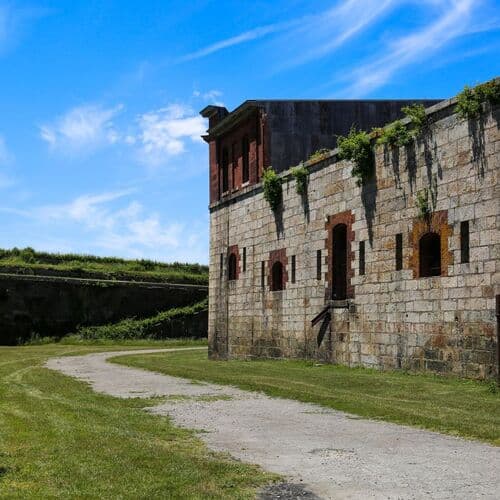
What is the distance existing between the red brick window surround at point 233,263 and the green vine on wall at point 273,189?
3.34 meters

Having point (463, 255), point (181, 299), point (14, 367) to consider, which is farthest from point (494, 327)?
point (181, 299)

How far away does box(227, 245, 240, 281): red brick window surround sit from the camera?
27.0m

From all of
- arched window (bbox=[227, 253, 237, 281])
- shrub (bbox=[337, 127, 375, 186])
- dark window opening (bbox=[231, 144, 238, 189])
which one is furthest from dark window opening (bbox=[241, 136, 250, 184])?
shrub (bbox=[337, 127, 375, 186])

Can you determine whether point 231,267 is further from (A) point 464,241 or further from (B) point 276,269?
(A) point 464,241

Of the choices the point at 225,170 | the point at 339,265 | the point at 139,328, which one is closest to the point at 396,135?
the point at 339,265

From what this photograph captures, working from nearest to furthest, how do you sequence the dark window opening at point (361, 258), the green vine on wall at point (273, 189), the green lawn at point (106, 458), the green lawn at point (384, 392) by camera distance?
the green lawn at point (106, 458) → the green lawn at point (384, 392) → the dark window opening at point (361, 258) → the green vine on wall at point (273, 189)

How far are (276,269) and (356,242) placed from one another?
206 inches

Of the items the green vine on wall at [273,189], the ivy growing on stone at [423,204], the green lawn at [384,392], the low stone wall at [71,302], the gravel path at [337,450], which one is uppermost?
the green vine on wall at [273,189]

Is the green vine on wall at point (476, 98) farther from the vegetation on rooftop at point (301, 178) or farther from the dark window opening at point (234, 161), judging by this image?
the dark window opening at point (234, 161)

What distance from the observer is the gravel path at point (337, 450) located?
614cm

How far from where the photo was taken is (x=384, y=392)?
13641mm

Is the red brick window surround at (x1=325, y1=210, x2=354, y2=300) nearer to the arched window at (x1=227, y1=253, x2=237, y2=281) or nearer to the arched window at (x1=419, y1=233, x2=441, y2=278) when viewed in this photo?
the arched window at (x1=419, y1=233, x2=441, y2=278)

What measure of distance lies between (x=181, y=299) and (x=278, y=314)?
21020 mm

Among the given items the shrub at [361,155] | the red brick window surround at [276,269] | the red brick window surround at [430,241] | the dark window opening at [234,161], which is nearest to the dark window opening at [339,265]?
the shrub at [361,155]
